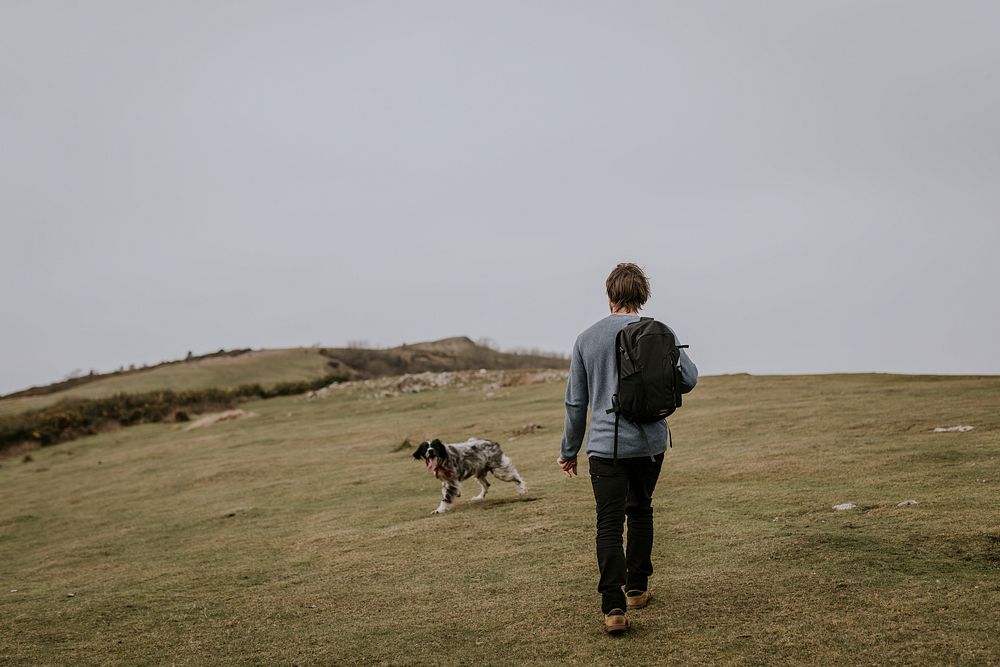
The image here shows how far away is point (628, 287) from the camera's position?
693 centimetres

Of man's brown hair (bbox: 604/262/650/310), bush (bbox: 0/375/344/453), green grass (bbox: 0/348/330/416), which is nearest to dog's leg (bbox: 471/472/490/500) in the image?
man's brown hair (bbox: 604/262/650/310)

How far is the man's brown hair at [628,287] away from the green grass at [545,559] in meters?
2.52

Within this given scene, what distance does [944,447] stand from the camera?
1355 cm

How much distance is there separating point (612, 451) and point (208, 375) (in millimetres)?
63069

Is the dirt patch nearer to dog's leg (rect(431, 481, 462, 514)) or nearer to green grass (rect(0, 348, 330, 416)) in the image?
green grass (rect(0, 348, 330, 416))

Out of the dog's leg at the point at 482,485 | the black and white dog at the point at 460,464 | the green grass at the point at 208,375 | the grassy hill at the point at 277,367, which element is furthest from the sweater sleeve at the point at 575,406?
the grassy hill at the point at 277,367

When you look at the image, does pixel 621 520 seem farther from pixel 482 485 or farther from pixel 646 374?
pixel 482 485

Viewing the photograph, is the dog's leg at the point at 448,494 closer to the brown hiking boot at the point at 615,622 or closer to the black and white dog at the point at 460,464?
the black and white dog at the point at 460,464

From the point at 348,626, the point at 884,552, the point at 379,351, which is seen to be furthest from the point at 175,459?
the point at 379,351

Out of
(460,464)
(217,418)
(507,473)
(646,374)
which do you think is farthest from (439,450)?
(217,418)

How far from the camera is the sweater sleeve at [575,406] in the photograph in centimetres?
695

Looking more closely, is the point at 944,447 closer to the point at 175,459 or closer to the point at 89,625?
the point at 89,625

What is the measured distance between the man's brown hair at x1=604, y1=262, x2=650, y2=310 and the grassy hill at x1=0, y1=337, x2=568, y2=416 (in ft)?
181

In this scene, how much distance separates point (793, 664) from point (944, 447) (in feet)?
30.8
